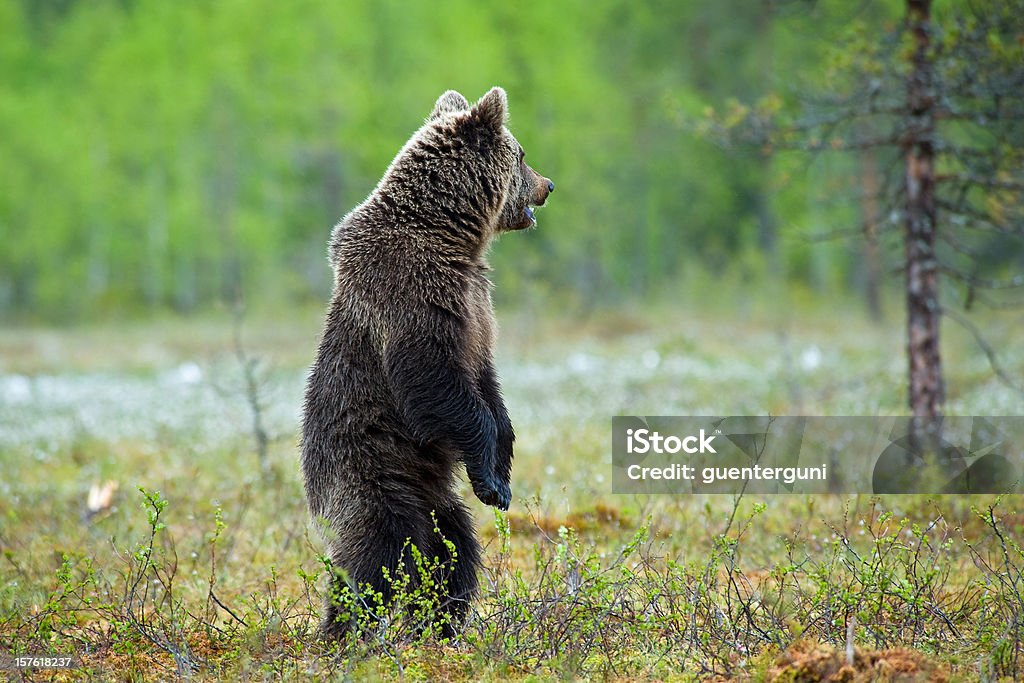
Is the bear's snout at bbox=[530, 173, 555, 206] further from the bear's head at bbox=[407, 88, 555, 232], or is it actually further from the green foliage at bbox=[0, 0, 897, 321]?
the green foliage at bbox=[0, 0, 897, 321]

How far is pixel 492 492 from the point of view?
17.0 feet

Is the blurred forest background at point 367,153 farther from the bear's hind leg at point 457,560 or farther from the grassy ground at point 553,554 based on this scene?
the bear's hind leg at point 457,560

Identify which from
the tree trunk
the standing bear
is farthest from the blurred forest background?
the standing bear

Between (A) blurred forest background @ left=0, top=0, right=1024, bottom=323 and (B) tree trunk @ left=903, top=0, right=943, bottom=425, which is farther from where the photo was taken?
(A) blurred forest background @ left=0, top=0, right=1024, bottom=323

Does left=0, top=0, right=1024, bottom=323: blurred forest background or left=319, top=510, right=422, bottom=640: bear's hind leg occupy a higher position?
left=0, top=0, right=1024, bottom=323: blurred forest background

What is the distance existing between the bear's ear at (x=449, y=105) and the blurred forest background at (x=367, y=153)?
62.6 ft

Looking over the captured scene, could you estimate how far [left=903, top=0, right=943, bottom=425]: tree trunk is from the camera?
9.81 m

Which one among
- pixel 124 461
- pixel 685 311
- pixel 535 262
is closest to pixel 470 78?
pixel 535 262

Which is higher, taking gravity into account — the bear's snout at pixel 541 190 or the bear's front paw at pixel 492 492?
the bear's snout at pixel 541 190

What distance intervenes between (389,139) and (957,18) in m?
23.9

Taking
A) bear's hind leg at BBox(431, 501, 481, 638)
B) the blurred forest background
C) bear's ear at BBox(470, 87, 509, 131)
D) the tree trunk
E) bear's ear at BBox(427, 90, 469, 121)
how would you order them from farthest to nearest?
the blurred forest background → the tree trunk → bear's ear at BBox(427, 90, 469, 121) → bear's ear at BBox(470, 87, 509, 131) → bear's hind leg at BBox(431, 501, 481, 638)

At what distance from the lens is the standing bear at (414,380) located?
16.5ft

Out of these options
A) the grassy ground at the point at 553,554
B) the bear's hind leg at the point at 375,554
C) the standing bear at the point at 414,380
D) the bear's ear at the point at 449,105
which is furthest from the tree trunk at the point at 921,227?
the bear's hind leg at the point at 375,554

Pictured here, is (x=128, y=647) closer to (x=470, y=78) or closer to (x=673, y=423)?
(x=673, y=423)
